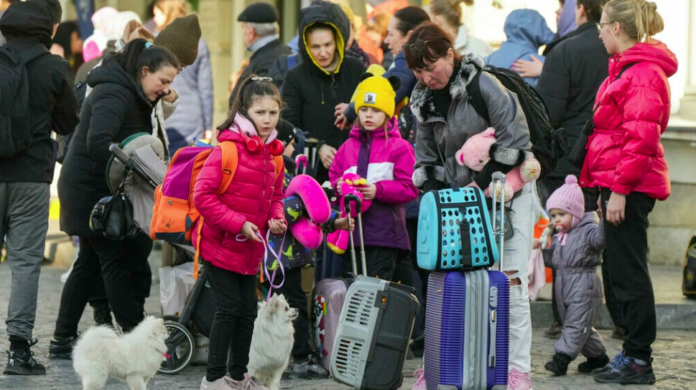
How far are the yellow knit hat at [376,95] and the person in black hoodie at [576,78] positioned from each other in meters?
1.60

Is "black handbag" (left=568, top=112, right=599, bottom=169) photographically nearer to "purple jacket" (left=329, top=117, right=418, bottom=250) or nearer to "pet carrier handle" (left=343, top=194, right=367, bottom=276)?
"purple jacket" (left=329, top=117, right=418, bottom=250)

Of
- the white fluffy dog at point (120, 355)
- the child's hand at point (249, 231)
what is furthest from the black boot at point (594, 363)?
the white fluffy dog at point (120, 355)

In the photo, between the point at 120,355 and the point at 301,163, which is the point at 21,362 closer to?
the point at 120,355

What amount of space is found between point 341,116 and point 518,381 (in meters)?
2.24

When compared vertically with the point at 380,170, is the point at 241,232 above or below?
below

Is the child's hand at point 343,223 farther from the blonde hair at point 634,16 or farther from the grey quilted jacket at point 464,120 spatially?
the blonde hair at point 634,16

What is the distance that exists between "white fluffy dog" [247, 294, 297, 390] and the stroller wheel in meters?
0.62

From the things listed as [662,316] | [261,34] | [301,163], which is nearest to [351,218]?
[301,163]

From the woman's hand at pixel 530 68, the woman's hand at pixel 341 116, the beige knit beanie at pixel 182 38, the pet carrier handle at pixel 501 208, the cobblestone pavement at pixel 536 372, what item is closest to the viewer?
the pet carrier handle at pixel 501 208

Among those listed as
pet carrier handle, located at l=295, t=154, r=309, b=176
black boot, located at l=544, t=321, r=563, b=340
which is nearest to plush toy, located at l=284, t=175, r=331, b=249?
pet carrier handle, located at l=295, t=154, r=309, b=176

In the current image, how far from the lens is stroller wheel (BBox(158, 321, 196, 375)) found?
23.7 ft

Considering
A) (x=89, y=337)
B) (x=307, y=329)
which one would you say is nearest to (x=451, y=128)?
(x=307, y=329)

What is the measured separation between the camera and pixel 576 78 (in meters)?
8.84

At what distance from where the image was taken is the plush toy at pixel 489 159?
21.7 ft
